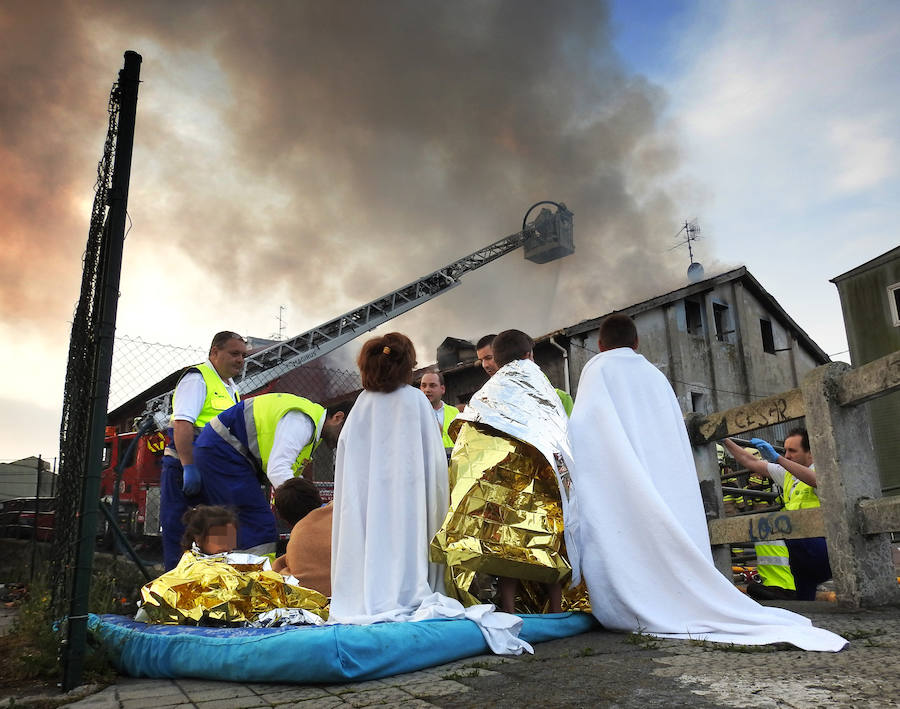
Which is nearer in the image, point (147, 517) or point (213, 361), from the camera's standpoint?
point (213, 361)

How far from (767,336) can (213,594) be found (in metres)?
25.9

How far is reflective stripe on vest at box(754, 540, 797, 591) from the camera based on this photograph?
5.83 m

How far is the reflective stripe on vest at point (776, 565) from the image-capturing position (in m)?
5.83

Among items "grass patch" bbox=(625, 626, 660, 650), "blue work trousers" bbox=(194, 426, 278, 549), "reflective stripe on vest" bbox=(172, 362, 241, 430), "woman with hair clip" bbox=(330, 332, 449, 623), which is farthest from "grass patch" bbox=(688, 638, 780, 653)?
"reflective stripe on vest" bbox=(172, 362, 241, 430)

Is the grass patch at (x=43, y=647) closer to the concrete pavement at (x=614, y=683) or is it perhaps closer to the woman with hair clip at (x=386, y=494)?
the concrete pavement at (x=614, y=683)

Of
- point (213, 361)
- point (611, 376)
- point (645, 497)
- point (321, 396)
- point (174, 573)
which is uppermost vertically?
point (321, 396)

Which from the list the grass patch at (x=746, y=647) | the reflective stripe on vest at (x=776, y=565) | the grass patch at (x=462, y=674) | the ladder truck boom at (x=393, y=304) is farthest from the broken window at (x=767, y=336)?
the grass patch at (x=462, y=674)

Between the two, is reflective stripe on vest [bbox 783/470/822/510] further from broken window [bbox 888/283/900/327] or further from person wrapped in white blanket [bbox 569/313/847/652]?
broken window [bbox 888/283/900/327]

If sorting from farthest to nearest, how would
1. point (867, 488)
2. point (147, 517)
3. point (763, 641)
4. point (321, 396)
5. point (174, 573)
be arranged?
1. point (321, 396)
2. point (147, 517)
3. point (867, 488)
4. point (174, 573)
5. point (763, 641)

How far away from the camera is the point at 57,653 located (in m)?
3.38

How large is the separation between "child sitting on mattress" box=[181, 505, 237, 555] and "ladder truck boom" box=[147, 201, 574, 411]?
1030 centimetres

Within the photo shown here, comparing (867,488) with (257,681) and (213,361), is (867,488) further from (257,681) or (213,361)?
(213,361)

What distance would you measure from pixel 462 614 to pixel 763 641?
1375 mm

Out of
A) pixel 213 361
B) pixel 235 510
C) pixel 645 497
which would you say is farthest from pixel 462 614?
pixel 213 361
